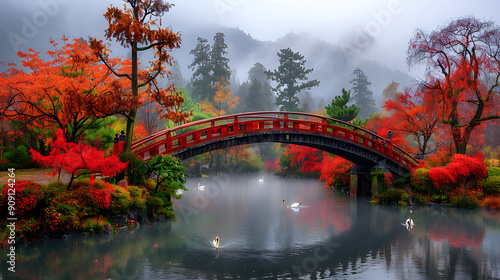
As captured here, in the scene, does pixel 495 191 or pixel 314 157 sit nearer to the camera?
pixel 495 191

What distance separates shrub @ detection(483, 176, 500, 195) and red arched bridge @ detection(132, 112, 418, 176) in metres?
4.29

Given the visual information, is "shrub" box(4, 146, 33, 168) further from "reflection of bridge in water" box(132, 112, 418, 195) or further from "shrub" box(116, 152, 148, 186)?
"shrub" box(116, 152, 148, 186)

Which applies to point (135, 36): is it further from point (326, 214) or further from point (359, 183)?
point (359, 183)

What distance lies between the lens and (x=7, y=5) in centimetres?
9912

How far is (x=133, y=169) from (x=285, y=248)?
7427mm

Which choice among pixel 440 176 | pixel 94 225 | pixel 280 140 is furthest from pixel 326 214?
pixel 94 225

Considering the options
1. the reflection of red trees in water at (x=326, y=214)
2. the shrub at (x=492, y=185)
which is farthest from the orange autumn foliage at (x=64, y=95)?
the shrub at (x=492, y=185)

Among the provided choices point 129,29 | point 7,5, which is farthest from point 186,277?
point 7,5

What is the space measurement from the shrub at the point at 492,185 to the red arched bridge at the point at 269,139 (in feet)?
14.1

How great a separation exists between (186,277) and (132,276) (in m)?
1.49

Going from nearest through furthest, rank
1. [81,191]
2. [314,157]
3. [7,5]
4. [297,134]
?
1. [81,191]
2. [297,134]
3. [314,157]
4. [7,5]

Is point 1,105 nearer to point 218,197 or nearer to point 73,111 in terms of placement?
point 73,111

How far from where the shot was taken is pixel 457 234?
18344 millimetres

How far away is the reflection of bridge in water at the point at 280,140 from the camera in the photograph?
20109 mm
